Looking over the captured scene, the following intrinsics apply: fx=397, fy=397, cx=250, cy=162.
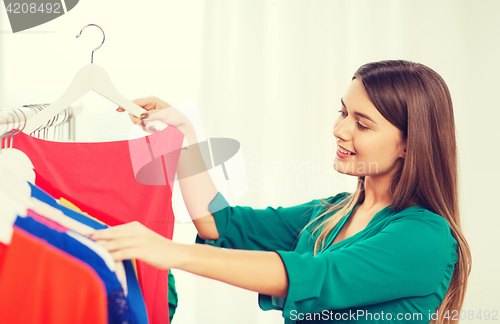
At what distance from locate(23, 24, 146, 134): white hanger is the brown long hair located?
22.4 inches

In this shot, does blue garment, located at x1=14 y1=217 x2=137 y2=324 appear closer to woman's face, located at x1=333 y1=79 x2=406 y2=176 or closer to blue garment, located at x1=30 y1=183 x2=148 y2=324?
blue garment, located at x1=30 y1=183 x2=148 y2=324

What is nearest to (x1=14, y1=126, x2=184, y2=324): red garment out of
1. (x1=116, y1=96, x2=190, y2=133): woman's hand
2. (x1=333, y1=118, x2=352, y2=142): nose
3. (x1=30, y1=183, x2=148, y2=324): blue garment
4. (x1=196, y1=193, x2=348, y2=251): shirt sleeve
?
(x1=116, y1=96, x2=190, y2=133): woman's hand

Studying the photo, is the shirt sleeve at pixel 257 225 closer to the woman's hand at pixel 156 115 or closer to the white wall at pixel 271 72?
the woman's hand at pixel 156 115

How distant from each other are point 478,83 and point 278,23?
37.4 inches

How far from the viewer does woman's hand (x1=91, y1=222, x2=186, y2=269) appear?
1.65 feet

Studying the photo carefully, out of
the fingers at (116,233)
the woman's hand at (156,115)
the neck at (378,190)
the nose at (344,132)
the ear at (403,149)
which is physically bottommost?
the neck at (378,190)

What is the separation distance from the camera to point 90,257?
478mm

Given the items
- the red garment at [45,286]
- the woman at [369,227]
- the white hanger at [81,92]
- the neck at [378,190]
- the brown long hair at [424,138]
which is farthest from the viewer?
the neck at [378,190]

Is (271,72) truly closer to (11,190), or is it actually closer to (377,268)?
(377,268)

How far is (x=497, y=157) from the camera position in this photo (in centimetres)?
177

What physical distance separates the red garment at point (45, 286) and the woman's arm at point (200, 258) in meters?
0.05

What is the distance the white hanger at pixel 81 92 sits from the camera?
0.76 m

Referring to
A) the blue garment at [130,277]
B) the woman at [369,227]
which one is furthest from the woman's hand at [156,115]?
the blue garment at [130,277]

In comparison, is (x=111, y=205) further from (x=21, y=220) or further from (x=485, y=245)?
(x=485, y=245)
